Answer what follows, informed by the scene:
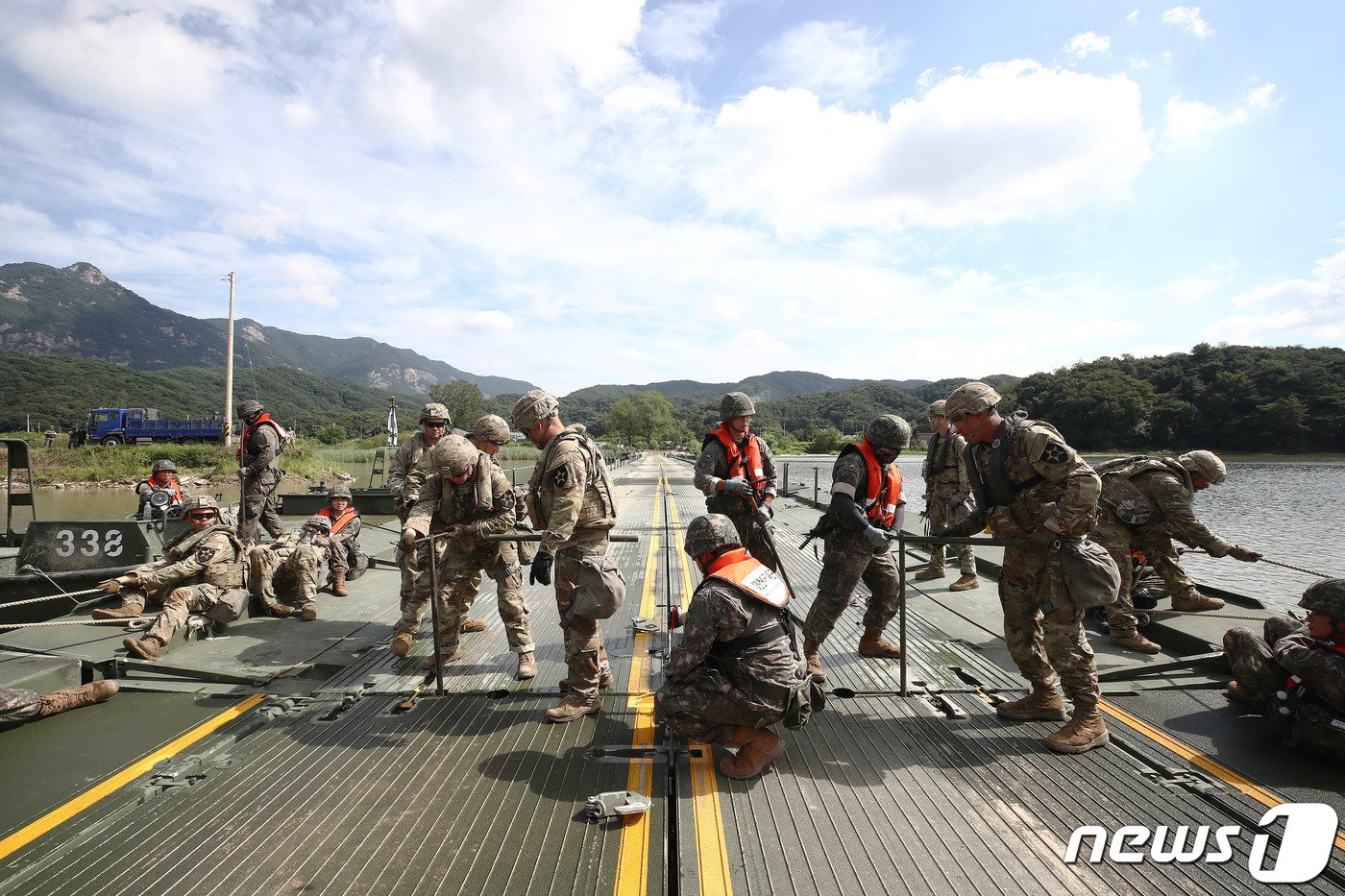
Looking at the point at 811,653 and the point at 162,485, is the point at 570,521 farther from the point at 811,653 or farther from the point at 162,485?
the point at 162,485

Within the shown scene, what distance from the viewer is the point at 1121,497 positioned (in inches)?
233

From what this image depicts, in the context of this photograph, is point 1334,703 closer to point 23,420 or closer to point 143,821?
point 143,821

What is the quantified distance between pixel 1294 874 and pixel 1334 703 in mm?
1344

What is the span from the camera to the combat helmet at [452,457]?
16.6ft

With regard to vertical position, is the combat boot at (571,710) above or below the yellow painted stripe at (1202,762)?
below

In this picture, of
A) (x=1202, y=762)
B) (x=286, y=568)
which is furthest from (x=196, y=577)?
(x=1202, y=762)

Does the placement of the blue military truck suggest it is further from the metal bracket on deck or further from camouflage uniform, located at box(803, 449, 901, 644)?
the metal bracket on deck

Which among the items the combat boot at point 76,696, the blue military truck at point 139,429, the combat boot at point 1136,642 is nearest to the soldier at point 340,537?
the combat boot at point 76,696

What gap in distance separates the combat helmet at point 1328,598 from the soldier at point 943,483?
3847 mm

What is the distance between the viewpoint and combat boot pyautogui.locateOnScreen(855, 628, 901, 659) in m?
5.35

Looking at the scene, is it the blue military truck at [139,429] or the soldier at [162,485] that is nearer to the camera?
the soldier at [162,485]

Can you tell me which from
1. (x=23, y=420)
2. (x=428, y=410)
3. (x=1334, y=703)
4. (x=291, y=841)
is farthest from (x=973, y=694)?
(x=23, y=420)

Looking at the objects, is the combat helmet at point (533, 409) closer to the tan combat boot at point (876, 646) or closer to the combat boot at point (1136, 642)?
the tan combat boot at point (876, 646)

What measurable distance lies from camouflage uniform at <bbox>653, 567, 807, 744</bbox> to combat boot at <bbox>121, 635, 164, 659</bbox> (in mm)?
4409
